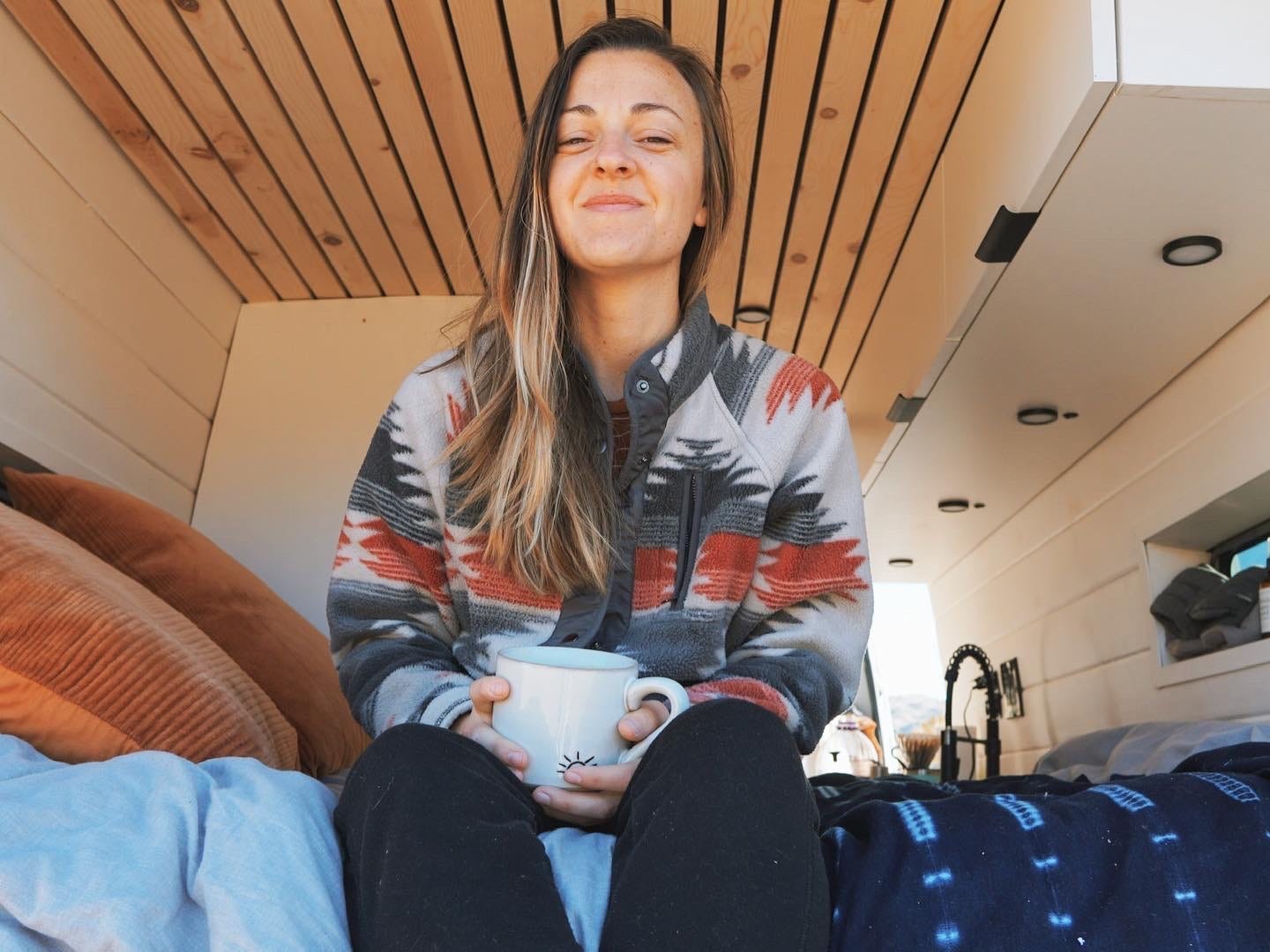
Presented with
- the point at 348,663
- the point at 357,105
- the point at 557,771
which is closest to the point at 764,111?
the point at 357,105

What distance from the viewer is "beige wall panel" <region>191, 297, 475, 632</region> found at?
269cm

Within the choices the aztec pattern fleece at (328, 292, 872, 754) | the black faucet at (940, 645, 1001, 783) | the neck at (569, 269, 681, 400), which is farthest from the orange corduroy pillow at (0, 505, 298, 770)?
the black faucet at (940, 645, 1001, 783)

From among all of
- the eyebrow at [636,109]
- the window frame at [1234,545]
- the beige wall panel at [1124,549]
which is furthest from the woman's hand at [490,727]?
the window frame at [1234,545]

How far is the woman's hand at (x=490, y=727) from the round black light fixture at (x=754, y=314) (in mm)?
2061

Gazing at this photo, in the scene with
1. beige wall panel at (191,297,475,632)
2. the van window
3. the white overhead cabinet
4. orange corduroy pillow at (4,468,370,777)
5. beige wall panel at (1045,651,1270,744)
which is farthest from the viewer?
beige wall panel at (191,297,475,632)

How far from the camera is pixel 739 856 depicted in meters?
0.77

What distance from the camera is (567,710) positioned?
98 centimetres

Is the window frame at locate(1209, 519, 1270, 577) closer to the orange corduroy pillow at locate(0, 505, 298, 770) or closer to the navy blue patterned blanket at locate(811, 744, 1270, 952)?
the navy blue patterned blanket at locate(811, 744, 1270, 952)

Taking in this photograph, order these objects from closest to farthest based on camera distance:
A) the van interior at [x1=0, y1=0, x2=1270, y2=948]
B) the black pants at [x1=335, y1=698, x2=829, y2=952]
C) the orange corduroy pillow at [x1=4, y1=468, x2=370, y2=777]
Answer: the black pants at [x1=335, y1=698, x2=829, y2=952], the orange corduroy pillow at [x1=4, y1=468, x2=370, y2=777], the van interior at [x1=0, y1=0, x2=1270, y2=948]

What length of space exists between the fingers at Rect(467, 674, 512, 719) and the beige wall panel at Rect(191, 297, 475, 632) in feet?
5.61

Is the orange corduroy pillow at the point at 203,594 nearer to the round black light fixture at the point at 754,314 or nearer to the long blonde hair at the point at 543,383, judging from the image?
the long blonde hair at the point at 543,383

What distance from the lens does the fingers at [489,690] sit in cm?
100

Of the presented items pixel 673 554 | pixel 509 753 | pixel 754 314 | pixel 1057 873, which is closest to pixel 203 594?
pixel 673 554

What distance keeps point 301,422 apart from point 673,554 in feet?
5.68
